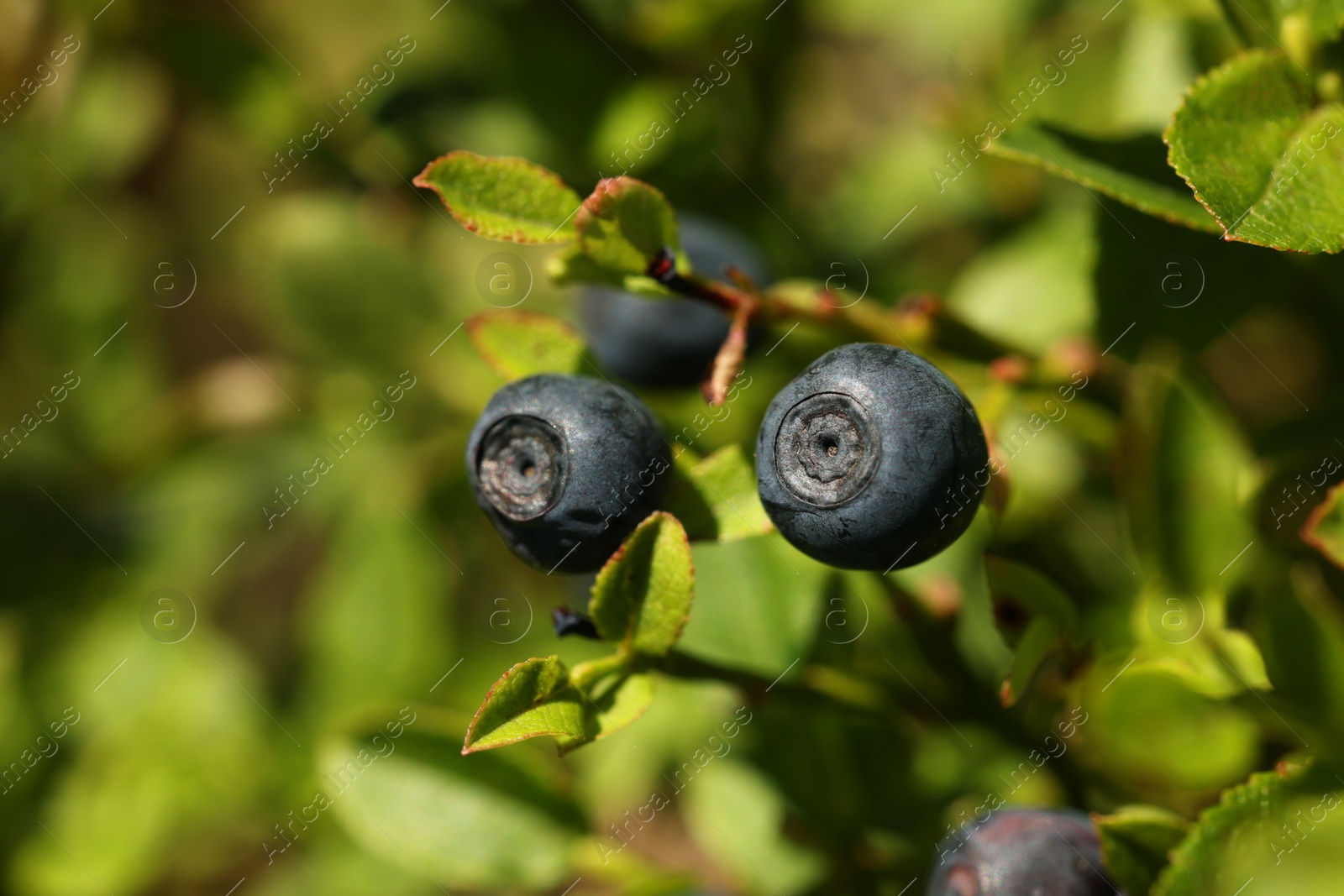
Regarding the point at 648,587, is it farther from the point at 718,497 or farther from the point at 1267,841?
the point at 1267,841

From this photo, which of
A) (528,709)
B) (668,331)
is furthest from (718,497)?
(668,331)

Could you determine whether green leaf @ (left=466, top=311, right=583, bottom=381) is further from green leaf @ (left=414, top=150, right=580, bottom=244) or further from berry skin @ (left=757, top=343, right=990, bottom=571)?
berry skin @ (left=757, top=343, right=990, bottom=571)

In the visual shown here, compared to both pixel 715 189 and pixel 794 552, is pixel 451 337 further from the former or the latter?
pixel 794 552

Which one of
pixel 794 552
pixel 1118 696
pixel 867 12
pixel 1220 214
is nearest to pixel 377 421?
pixel 794 552

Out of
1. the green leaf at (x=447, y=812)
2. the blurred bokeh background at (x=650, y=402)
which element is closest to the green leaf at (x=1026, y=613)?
the blurred bokeh background at (x=650, y=402)

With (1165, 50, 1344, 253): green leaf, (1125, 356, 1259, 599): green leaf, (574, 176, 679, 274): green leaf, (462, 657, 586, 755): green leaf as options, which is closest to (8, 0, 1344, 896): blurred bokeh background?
(1125, 356, 1259, 599): green leaf

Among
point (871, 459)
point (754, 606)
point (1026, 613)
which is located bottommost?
point (1026, 613)

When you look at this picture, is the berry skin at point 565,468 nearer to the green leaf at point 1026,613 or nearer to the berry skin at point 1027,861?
the green leaf at point 1026,613
